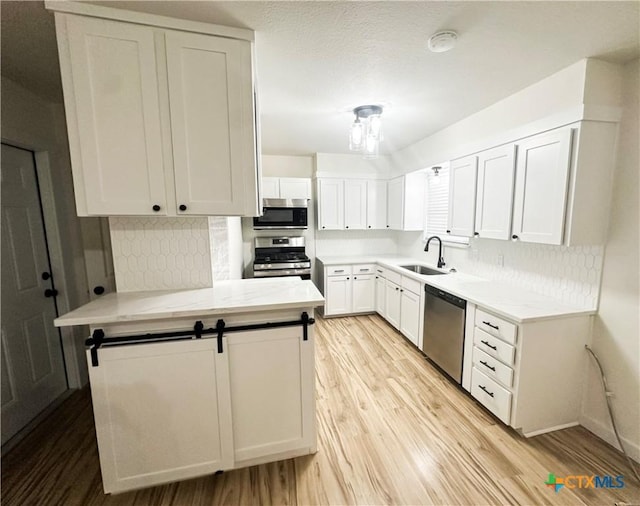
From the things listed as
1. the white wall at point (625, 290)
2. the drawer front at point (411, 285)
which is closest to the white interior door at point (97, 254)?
the drawer front at point (411, 285)

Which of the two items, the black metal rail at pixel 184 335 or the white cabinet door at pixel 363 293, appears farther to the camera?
the white cabinet door at pixel 363 293

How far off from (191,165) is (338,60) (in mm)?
1149

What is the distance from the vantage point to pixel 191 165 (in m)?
1.53

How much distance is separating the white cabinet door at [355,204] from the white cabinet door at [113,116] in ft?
10.1

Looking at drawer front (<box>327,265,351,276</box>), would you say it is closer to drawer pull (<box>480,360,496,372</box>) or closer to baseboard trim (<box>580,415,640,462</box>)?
drawer pull (<box>480,360,496,372</box>)

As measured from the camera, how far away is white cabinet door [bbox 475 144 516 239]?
2.19m

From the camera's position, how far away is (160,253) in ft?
5.96

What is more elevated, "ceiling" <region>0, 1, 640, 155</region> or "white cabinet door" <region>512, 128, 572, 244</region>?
"ceiling" <region>0, 1, 640, 155</region>

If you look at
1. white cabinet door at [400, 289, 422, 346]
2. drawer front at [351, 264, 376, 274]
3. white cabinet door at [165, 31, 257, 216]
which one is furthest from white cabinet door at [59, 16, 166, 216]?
drawer front at [351, 264, 376, 274]

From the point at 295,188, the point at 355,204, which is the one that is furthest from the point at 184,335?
the point at 355,204

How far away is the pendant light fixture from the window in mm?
1350

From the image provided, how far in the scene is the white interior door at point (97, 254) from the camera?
2.41 m

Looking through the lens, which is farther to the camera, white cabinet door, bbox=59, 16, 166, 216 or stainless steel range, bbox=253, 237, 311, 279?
stainless steel range, bbox=253, 237, 311, 279

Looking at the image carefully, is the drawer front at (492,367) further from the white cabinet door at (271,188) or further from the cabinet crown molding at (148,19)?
the white cabinet door at (271,188)
